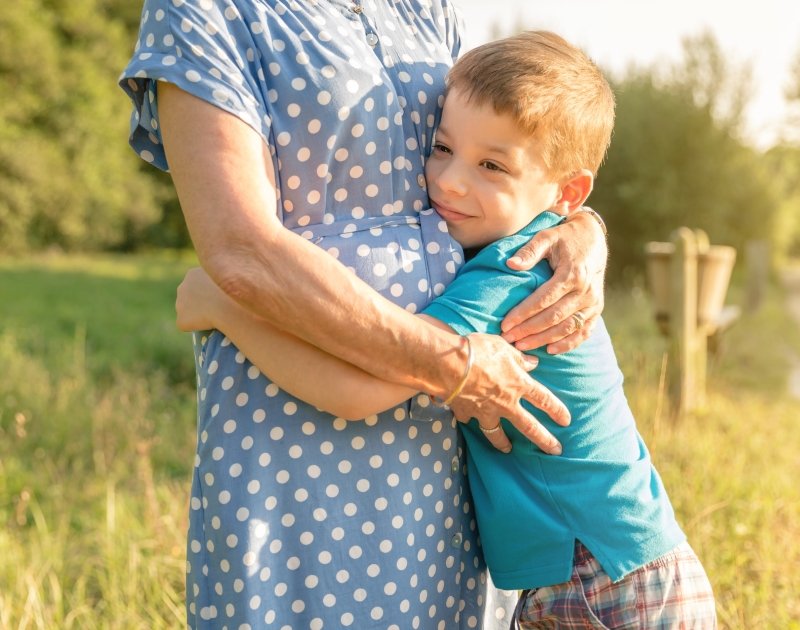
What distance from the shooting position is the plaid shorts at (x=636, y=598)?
5.22 ft

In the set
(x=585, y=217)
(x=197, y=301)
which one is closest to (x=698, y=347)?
(x=585, y=217)

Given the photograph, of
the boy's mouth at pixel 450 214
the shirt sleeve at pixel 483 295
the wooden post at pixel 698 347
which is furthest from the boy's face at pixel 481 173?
the wooden post at pixel 698 347

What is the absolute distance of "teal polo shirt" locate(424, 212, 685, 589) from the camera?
159cm

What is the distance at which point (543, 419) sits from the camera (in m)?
1.61

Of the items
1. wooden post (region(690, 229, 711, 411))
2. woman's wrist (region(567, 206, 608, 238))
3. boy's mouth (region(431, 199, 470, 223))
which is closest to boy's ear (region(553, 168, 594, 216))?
woman's wrist (region(567, 206, 608, 238))

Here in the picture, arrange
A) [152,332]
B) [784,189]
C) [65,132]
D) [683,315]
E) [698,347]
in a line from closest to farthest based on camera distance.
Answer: [683,315] < [698,347] < [152,332] < [784,189] < [65,132]

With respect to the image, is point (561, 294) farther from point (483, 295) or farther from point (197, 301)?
point (197, 301)

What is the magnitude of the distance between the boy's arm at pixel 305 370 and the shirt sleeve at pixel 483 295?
5.6 inches

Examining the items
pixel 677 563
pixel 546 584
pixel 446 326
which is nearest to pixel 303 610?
pixel 546 584

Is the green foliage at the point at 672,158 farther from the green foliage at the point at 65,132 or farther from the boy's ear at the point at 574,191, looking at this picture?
the boy's ear at the point at 574,191

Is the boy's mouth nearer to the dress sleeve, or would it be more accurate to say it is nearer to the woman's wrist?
the woman's wrist

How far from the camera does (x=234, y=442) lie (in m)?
1.51

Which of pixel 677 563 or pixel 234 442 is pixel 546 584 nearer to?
pixel 677 563

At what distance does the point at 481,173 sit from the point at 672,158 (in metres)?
16.0
